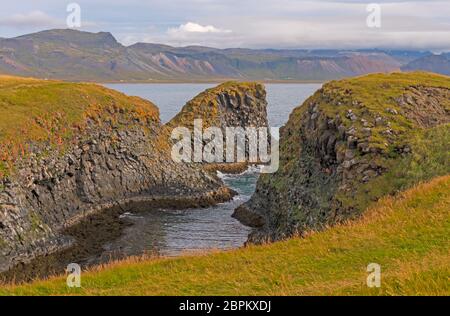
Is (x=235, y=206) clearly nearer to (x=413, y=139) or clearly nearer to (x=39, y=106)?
(x=39, y=106)

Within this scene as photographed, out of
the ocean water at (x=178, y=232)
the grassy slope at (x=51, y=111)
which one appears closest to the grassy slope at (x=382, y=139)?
the ocean water at (x=178, y=232)

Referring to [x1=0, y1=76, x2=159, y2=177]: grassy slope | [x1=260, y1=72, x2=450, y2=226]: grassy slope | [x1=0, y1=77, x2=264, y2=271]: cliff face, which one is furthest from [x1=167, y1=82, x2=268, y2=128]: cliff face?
[x1=260, y1=72, x2=450, y2=226]: grassy slope

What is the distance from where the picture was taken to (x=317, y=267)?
65.9 feet

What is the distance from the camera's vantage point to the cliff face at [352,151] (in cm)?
4725

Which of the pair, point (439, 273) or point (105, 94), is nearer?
point (439, 273)

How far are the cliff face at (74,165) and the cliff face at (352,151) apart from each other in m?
20.0

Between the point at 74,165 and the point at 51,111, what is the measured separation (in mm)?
9823

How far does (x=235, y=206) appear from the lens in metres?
89.2

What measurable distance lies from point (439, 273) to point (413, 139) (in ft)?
125

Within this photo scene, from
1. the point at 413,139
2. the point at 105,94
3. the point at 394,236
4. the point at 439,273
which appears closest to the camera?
the point at 439,273

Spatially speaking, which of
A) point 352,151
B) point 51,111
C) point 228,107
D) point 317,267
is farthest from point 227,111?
point 317,267
